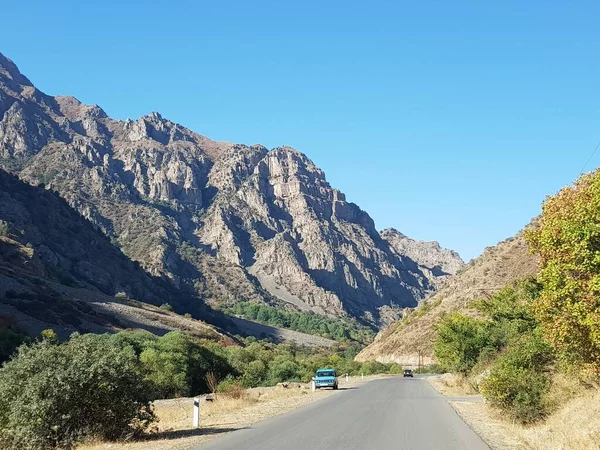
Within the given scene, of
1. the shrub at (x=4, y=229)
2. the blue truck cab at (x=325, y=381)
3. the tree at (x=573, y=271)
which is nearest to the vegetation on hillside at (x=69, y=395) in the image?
the tree at (x=573, y=271)

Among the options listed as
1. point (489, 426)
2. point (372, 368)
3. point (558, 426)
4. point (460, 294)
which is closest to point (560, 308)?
point (558, 426)

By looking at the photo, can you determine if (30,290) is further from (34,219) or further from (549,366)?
(549,366)

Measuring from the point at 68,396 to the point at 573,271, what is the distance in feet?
43.3

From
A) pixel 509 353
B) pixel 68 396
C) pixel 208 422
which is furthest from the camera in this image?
pixel 509 353

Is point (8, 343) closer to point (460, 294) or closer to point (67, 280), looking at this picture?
point (460, 294)

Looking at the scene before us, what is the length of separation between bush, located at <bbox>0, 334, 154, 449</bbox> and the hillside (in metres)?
78.4

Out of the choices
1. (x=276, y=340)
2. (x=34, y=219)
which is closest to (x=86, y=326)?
(x=34, y=219)

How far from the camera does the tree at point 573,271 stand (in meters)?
12.9

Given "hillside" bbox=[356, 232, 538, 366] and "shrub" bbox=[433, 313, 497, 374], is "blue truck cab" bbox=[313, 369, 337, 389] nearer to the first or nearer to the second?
"shrub" bbox=[433, 313, 497, 374]

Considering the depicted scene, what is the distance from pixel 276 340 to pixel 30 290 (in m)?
104

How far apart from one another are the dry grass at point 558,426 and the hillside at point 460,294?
228 ft

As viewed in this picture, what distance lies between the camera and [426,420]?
18.5m

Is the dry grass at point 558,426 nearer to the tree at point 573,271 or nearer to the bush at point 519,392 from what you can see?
the bush at point 519,392

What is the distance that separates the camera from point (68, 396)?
13359 mm
